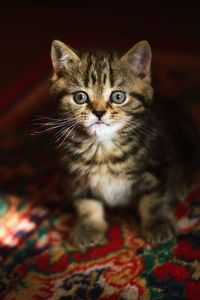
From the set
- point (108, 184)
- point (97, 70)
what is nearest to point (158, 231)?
point (108, 184)

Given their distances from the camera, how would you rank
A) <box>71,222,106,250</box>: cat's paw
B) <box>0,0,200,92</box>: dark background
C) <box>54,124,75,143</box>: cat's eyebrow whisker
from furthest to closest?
<box>0,0,200,92</box>: dark background → <box>71,222,106,250</box>: cat's paw → <box>54,124,75,143</box>: cat's eyebrow whisker

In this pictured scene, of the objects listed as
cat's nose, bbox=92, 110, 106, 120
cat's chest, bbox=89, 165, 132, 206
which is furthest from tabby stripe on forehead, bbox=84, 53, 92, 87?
cat's chest, bbox=89, 165, 132, 206

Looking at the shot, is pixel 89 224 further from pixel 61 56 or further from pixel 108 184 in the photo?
pixel 61 56

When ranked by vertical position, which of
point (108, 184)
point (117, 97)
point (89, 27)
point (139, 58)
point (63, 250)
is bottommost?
point (63, 250)

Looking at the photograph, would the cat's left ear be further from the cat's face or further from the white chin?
the white chin

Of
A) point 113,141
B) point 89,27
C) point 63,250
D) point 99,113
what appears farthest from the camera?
point 89,27

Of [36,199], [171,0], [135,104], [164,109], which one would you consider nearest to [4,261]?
[36,199]
